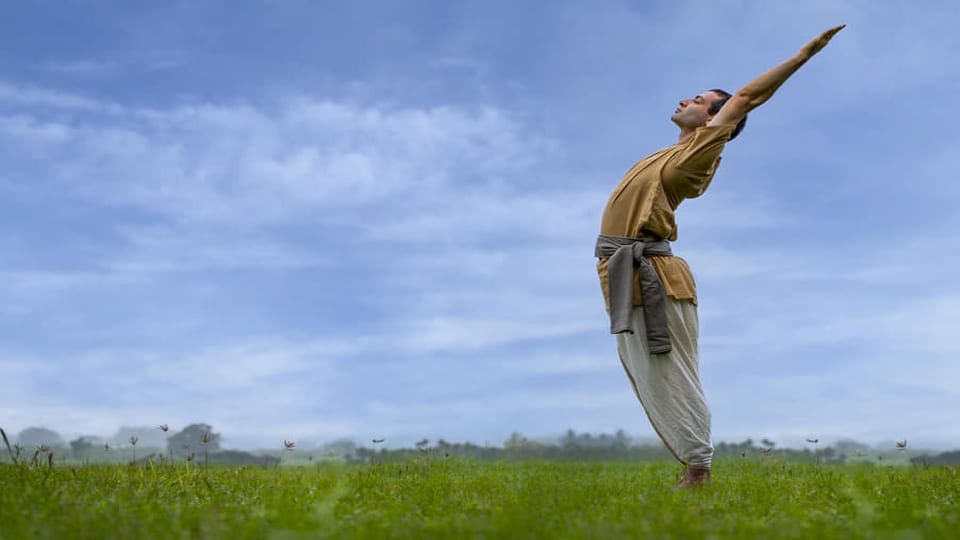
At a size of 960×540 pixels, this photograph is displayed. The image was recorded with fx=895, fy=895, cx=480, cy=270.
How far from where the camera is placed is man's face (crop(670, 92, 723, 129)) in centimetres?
787

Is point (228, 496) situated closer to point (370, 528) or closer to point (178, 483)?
point (178, 483)

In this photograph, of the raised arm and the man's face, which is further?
the man's face

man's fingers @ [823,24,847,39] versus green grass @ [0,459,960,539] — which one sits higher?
man's fingers @ [823,24,847,39]

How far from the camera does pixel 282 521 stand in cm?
507

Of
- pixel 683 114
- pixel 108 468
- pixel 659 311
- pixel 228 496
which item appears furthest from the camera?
pixel 108 468

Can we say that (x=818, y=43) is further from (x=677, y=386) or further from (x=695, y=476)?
(x=695, y=476)

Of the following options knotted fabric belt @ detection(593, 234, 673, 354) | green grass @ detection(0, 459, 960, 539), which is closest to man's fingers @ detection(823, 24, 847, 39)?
knotted fabric belt @ detection(593, 234, 673, 354)

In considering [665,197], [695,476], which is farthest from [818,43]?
[695,476]

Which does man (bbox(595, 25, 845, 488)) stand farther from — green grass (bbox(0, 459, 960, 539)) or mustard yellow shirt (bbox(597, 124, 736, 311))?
green grass (bbox(0, 459, 960, 539))

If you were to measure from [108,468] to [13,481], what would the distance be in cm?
152

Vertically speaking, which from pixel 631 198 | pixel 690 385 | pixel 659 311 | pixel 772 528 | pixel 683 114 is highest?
pixel 683 114

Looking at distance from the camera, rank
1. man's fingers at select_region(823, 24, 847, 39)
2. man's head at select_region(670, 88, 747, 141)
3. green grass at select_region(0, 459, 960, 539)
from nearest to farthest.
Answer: green grass at select_region(0, 459, 960, 539), man's fingers at select_region(823, 24, 847, 39), man's head at select_region(670, 88, 747, 141)

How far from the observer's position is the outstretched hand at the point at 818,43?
719cm

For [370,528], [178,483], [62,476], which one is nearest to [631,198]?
[370,528]
